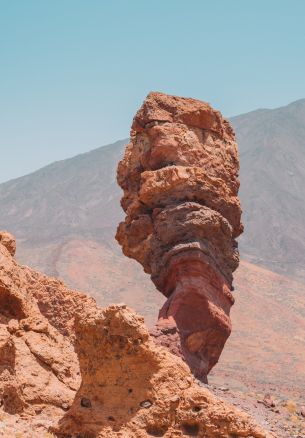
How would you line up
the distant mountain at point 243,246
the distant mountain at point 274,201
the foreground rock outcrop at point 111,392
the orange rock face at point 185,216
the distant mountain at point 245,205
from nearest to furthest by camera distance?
the foreground rock outcrop at point 111,392, the orange rock face at point 185,216, the distant mountain at point 243,246, the distant mountain at point 245,205, the distant mountain at point 274,201

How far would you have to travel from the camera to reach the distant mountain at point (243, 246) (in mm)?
64812

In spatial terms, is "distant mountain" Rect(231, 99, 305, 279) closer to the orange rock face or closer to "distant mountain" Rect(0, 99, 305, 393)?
"distant mountain" Rect(0, 99, 305, 393)

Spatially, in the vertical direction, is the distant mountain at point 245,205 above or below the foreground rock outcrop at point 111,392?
above

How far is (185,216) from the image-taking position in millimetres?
19062

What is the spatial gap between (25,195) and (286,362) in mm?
130211

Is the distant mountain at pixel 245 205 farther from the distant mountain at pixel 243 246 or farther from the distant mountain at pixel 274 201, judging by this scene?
the distant mountain at pixel 243 246

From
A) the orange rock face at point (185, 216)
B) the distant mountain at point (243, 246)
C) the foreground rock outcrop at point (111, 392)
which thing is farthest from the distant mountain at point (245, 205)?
the foreground rock outcrop at point (111, 392)

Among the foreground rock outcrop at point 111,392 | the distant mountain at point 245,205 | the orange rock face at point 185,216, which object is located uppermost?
the distant mountain at point 245,205

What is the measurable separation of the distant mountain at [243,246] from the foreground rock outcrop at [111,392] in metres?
33.1

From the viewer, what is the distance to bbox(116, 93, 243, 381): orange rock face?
1844 cm

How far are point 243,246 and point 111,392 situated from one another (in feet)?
396

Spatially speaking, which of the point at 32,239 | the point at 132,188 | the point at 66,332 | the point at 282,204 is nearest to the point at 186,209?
the point at 132,188

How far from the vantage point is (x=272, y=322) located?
72.2m

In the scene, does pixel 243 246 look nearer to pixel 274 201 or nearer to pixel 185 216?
pixel 274 201
